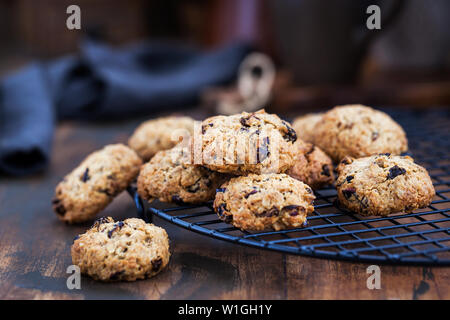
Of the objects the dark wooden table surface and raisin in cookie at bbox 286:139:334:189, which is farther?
raisin in cookie at bbox 286:139:334:189

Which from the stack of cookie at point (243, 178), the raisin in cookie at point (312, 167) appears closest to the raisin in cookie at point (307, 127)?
the stack of cookie at point (243, 178)

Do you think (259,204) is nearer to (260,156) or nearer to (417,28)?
(260,156)

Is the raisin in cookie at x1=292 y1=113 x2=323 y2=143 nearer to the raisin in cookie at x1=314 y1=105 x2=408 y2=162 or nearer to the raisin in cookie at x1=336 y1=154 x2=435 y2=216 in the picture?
the raisin in cookie at x1=314 y1=105 x2=408 y2=162

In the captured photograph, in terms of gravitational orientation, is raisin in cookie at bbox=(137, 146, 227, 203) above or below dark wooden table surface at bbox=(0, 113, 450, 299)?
above

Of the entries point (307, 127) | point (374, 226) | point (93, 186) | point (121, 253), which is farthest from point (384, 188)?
point (93, 186)

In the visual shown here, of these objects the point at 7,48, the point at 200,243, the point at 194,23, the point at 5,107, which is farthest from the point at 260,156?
the point at 7,48

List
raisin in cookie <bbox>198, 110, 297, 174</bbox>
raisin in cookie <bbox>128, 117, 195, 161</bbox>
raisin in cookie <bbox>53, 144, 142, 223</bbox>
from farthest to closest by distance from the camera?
raisin in cookie <bbox>128, 117, 195, 161</bbox> < raisin in cookie <bbox>53, 144, 142, 223</bbox> < raisin in cookie <bbox>198, 110, 297, 174</bbox>

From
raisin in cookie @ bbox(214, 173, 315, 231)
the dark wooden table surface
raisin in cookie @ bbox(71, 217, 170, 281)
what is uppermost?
raisin in cookie @ bbox(214, 173, 315, 231)

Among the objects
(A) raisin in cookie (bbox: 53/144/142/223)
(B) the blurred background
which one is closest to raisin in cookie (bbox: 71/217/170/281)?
(A) raisin in cookie (bbox: 53/144/142/223)
